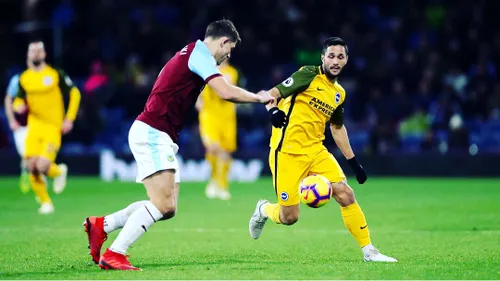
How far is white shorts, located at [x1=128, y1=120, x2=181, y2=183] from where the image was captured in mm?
8297

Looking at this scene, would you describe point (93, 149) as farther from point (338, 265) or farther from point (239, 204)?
point (338, 265)

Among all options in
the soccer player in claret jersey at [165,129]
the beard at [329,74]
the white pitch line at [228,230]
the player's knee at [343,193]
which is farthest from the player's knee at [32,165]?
the player's knee at [343,193]

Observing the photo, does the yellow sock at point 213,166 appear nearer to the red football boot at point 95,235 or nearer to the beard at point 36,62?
the beard at point 36,62

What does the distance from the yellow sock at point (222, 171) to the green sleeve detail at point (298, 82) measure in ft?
27.4

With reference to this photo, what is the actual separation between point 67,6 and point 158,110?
1893cm

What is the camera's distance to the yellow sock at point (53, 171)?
1498 centimetres

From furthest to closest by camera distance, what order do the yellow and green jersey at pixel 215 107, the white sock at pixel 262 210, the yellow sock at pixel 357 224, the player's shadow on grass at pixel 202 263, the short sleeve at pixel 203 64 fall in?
the yellow and green jersey at pixel 215 107 → the white sock at pixel 262 210 → the yellow sock at pixel 357 224 → the player's shadow on grass at pixel 202 263 → the short sleeve at pixel 203 64

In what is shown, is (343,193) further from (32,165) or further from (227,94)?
(32,165)

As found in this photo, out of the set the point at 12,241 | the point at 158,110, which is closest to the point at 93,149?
the point at 12,241

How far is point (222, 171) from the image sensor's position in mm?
17703

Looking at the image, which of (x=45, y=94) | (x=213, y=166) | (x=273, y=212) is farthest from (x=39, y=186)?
(x=273, y=212)

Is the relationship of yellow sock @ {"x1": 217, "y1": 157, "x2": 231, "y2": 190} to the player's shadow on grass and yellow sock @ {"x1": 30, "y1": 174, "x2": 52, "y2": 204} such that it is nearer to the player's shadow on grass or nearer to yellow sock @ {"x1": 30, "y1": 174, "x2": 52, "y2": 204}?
yellow sock @ {"x1": 30, "y1": 174, "x2": 52, "y2": 204}

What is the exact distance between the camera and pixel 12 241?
35.7 ft

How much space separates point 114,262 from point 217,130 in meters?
9.65
